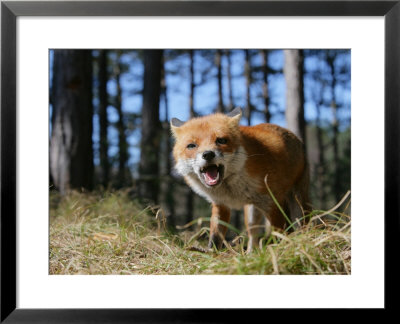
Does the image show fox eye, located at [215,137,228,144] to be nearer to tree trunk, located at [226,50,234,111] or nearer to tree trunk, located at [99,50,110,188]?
tree trunk, located at [226,50,234,111]

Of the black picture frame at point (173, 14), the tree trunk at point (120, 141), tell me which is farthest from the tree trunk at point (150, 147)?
the black picture frame at point (173, 14)

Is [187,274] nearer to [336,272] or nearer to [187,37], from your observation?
[336,272]

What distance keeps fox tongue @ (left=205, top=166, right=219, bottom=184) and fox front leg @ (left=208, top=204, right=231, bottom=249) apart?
0.63m

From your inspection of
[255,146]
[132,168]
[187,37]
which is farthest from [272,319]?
[132,168]

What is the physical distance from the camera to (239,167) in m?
3.99

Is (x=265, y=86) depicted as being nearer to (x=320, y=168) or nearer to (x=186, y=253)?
(x=320, y=168)

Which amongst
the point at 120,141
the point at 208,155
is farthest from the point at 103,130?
A: the point at 208,155

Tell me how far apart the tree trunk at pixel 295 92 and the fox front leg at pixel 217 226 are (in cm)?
149

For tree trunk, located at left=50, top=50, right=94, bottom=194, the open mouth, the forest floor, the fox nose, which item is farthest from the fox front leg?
tree trunk, located at left=50, top=50, right=94, bottom=194

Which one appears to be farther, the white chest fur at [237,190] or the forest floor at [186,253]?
the white chest fur at [237,190]

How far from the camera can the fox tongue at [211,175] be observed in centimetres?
374

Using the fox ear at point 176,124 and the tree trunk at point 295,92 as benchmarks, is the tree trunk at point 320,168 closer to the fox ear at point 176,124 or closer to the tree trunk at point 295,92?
the tree trunk at point 295,92

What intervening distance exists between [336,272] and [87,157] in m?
5.32

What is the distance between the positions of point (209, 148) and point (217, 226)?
3.72ft
